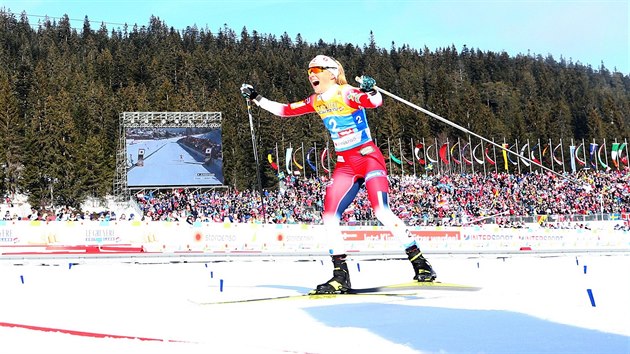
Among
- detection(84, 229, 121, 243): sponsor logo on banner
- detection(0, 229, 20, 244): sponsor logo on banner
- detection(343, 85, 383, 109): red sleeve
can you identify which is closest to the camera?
detection(343, 85, 383, 109): red sleeve

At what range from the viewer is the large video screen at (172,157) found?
4644 cm

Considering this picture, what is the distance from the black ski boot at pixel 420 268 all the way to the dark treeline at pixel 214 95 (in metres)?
65.2

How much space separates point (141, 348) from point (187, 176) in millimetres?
44043

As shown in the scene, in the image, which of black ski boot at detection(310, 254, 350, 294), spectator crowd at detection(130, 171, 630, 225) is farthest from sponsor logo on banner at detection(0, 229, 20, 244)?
black ski boot at detection(310, 254, 350, 294)

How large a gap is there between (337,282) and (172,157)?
41.5 metres

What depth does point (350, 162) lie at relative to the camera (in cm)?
777

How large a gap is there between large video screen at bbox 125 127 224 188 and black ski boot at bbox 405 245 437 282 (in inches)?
1603

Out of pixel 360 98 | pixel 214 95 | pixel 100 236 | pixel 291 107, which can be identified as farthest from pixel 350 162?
pixel 214 95

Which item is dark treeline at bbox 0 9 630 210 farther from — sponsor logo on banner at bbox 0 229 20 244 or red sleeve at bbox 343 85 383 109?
red sleeve at bbox 343 85 383 109

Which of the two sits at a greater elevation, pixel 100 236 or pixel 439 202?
pixel 439 202

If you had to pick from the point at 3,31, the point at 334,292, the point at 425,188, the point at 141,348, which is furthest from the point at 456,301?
the point at 3,31

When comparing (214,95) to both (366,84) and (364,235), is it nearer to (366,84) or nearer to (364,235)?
(364,235)

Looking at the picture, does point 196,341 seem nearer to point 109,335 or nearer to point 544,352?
point 109,335

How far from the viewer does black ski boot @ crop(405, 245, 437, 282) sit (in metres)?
7.32
